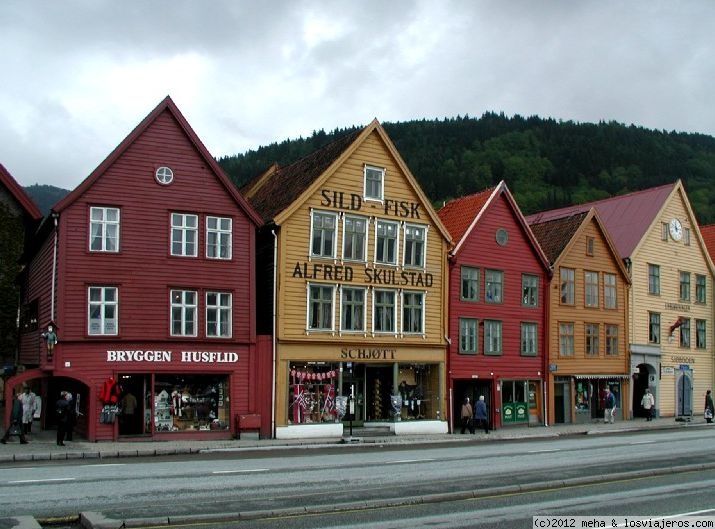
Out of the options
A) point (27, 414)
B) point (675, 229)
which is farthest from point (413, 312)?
point (675, 229)

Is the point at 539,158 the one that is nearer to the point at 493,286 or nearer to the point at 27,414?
the point at 493,286

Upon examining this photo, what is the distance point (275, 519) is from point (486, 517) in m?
3.56

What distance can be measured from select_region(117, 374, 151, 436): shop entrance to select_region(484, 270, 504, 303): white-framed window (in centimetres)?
1748

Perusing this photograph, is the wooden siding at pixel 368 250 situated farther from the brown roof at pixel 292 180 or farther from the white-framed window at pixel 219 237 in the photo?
the white-framed window at pixel 219 237

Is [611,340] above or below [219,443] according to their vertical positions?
above

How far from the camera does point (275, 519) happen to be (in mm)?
14250

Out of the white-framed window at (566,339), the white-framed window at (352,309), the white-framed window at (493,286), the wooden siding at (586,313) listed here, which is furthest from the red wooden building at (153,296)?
the white-framed window at (566,339)

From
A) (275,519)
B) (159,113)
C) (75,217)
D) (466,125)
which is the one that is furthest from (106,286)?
(466,125)

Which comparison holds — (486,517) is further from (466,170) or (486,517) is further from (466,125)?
(466,125)

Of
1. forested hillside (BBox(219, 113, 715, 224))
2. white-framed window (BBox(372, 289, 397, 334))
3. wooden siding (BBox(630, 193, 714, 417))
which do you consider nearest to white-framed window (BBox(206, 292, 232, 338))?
white-framed window (BBox(372, 289, 397, 334))

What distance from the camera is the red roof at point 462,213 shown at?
139 ft

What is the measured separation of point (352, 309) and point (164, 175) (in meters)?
9.87

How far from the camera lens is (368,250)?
38219 mm

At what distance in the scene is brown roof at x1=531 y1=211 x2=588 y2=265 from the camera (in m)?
46.7
